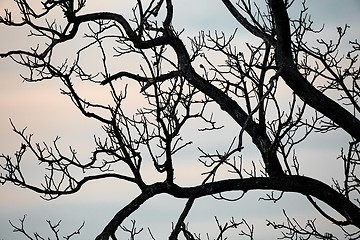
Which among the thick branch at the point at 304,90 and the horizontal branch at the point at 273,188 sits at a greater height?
the thick branch at the point at 304,90

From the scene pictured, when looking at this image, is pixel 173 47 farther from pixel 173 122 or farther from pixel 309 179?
pixel 309 179

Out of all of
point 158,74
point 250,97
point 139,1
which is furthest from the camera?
point 250,97

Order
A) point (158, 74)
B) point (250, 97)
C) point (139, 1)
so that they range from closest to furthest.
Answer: point (139, 1)
point (158, 74)
point (250, 97)

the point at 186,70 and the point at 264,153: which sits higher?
the point at 186,70

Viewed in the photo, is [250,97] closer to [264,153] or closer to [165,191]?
[264,153]

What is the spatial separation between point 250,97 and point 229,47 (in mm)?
889

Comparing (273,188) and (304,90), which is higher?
(304,90)

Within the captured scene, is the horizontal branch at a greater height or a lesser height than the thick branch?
lesser

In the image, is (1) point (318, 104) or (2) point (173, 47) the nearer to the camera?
(1) point (318, 104)

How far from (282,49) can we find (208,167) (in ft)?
5.21

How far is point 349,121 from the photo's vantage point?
7945 mm

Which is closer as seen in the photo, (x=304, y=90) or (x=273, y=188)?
(x=304, y=90)

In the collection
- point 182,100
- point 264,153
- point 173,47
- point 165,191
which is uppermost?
point 173,47

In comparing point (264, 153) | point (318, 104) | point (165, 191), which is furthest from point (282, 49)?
point (165, 191)
